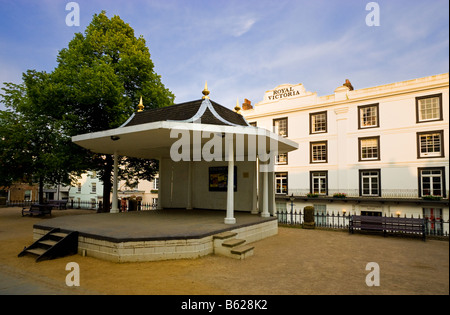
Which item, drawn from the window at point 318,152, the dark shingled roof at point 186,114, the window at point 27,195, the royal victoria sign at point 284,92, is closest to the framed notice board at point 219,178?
the dark shingled roof at point 186,114

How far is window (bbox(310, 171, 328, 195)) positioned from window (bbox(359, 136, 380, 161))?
3932 mm

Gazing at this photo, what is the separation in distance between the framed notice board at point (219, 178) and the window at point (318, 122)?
16.5 m

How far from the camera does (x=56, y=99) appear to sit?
15.8m

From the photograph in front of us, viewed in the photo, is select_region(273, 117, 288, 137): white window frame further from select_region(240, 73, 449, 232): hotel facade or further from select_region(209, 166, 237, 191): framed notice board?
select_region(209, 166, 237, 191): framed notice board

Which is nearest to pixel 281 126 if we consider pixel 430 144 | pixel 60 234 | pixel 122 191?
pixel 430 144

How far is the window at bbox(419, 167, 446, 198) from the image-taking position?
22.2 m

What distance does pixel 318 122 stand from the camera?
28453 mm

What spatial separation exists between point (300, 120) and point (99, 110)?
68.2 feet

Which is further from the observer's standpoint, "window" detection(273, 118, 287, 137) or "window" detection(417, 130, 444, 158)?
"window" detection(273, 118, 287, 137)

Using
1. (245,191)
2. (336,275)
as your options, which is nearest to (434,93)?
(245,191)

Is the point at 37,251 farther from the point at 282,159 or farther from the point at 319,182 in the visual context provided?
the point at 282,159

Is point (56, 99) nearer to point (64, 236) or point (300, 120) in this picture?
point (64, 236)

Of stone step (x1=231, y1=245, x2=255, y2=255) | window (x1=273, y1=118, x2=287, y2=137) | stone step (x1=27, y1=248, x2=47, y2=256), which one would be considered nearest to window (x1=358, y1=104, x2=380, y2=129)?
window (x1=273, y1=118, x2=287, y2=137)

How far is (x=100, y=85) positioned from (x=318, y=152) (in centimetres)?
2194
